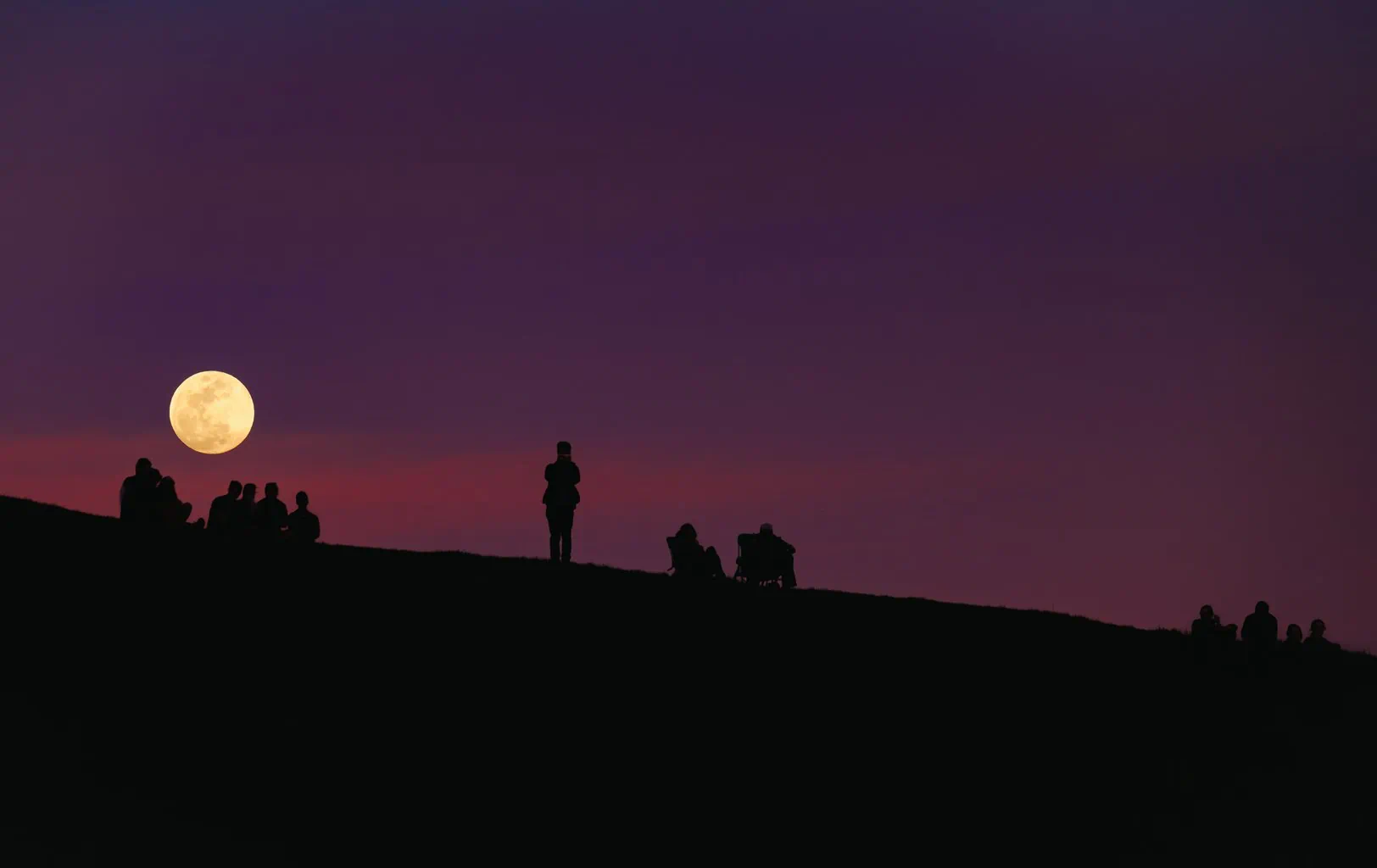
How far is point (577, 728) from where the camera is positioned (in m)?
23.1

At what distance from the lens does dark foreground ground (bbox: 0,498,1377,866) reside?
66.0 ft

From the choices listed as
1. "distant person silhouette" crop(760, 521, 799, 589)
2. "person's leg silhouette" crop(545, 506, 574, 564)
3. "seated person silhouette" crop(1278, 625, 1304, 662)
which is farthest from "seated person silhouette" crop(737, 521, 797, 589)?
"seated person silhouette" crop(1278, 625, 1304, 662)

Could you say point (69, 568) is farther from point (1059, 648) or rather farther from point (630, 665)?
point (1059, 648)

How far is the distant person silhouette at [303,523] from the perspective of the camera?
30.3 metres

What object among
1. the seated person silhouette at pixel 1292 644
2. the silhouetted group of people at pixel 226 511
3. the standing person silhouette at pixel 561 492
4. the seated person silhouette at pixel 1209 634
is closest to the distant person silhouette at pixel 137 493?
the silhouetted group of people at pixel 226 511

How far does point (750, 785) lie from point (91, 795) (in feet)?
29.7

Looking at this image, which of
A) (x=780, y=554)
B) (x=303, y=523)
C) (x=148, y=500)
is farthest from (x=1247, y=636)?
(x=148, y=500)

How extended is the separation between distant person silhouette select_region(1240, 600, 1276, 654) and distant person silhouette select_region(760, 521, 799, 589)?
952 cm

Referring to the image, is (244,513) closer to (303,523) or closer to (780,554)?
(303,523)

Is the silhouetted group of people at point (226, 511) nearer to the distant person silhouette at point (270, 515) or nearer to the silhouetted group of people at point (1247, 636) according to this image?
the distant person silhouette at point (270, 515)

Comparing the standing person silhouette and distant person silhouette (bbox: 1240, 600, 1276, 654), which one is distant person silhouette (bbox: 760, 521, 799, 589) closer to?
the standing person silhouette

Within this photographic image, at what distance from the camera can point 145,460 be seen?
2983cm

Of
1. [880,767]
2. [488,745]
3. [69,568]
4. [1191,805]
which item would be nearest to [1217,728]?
[1191,805]

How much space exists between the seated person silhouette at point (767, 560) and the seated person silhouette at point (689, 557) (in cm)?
85
